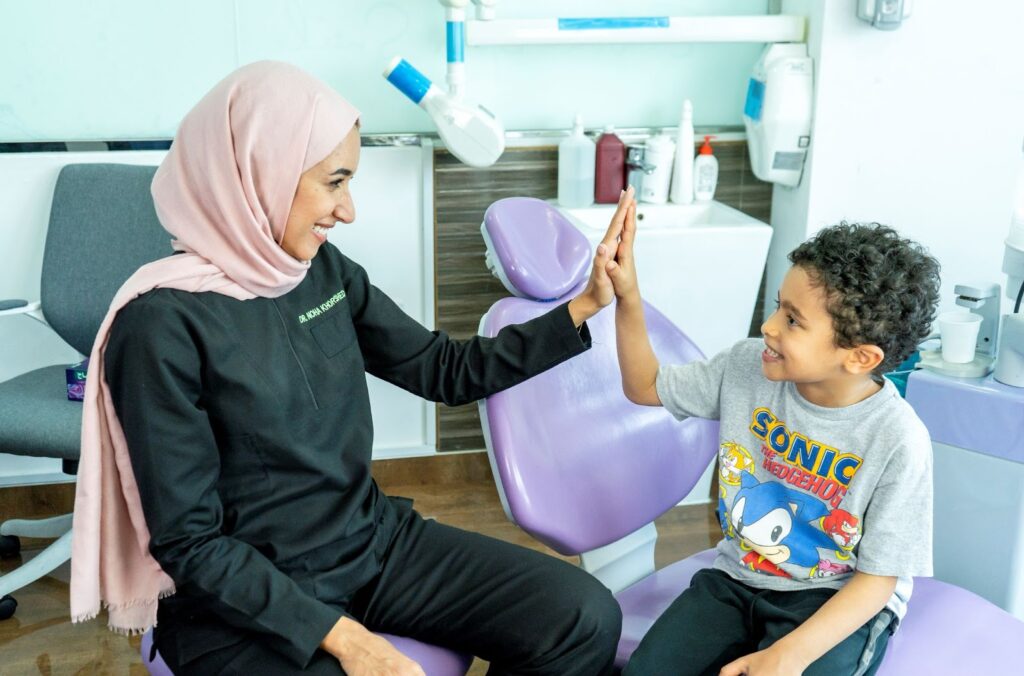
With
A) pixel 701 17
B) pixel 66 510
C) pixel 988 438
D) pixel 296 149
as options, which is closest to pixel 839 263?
pixel 988 438

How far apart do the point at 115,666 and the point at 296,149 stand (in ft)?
4.38

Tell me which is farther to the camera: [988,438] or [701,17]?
[701,17]

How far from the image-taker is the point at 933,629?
146cm

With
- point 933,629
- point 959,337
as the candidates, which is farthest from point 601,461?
point 959,337

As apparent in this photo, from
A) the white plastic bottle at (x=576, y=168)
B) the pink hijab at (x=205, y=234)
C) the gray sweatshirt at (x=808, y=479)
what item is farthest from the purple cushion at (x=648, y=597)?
the white plastic bottle at (x=576, y=168)

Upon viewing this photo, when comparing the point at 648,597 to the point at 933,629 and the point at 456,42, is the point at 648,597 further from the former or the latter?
the point at 456,42

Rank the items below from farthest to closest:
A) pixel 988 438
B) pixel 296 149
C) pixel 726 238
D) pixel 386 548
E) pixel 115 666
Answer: pixel 726 238 < pixel 115 666 < pixel 988 438 < pixel 386 548 < pixel 296 149

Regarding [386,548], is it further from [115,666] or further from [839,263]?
[115,666]

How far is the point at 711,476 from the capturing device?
112 inches

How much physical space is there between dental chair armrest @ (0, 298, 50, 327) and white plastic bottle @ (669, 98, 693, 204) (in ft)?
5.08

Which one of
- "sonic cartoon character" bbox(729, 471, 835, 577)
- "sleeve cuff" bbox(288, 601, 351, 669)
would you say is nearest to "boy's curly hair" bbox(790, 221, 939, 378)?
"sonic cartoon character" bbox(729, 471, 835, 577)

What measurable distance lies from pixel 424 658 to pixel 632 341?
537 millimetres

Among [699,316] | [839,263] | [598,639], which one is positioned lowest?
[598,639]

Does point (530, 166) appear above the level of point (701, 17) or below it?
below
